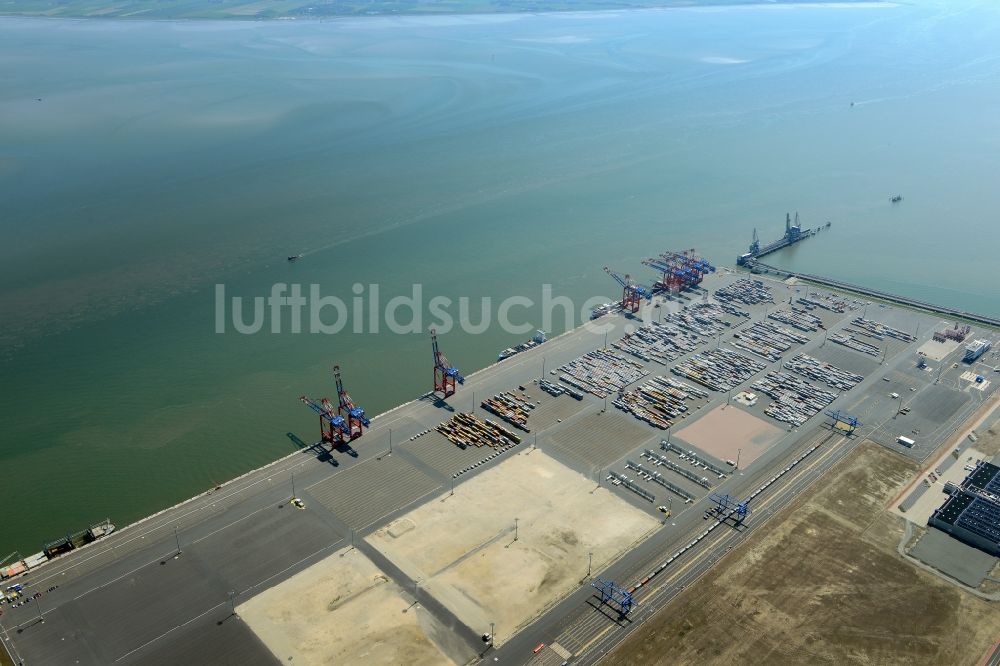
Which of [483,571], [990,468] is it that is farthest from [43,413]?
[990,468]

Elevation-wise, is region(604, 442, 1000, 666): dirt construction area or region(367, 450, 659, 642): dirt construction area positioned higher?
region(367, 450, 659, 642): dirt construction area

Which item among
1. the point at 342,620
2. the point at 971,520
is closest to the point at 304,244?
the point at 342,620

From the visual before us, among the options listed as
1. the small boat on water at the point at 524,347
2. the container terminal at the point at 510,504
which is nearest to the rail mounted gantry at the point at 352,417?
the container terminal at the point at 510,504

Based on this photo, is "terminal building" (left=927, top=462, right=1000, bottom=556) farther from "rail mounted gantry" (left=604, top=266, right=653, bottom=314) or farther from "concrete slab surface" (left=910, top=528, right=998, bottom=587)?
"rail mounted gantry" (left=604, top=266, right=653, bottom=314)

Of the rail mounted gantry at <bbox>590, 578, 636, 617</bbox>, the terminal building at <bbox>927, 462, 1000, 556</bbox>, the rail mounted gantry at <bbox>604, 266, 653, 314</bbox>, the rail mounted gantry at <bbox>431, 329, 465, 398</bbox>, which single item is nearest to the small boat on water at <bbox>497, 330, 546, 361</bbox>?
the rail mounted gantry at <bbox>431, 329, 465, 398</bbox>

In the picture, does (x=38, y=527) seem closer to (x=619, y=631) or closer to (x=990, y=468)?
(x=619, y=631)
